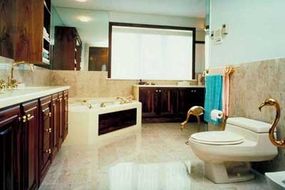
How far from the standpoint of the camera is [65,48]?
532 cm

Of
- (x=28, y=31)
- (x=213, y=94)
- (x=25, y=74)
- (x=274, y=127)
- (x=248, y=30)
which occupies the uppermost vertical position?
(x=248, y=30)

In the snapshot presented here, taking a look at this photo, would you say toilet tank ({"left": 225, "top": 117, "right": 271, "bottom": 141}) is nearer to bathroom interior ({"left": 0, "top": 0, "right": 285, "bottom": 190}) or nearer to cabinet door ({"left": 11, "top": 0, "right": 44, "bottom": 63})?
bathroom interior ({"left": 0, "top": 0, "right": 285, "bottom": 190})

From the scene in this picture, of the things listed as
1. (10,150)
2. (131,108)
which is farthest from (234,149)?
(131,108)

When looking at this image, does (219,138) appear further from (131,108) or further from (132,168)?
(131,108)

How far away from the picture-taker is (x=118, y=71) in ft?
19.1

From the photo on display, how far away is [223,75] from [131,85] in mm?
2903

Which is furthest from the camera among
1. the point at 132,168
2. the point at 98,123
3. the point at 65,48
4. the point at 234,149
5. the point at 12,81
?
the point at 65,48

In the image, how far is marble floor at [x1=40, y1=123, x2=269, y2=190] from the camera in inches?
87.3

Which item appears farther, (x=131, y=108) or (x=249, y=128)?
(x=131, y=108)

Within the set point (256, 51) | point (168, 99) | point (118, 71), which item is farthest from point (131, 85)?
point (256, 51)

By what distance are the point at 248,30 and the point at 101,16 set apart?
11.9 ft

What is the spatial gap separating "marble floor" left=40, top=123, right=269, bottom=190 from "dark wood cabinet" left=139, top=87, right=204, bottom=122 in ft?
5.15

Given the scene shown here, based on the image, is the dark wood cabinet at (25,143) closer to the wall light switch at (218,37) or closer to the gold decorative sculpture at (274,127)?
the gold decorative sculpture at (274,127)

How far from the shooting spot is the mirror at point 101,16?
519cm
